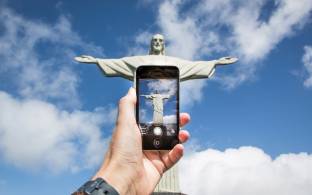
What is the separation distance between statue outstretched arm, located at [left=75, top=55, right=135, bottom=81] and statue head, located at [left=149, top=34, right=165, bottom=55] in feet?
2.16

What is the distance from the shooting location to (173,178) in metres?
9.56

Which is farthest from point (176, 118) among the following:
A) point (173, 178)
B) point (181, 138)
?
point (173, 178)

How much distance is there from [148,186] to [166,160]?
25 cm

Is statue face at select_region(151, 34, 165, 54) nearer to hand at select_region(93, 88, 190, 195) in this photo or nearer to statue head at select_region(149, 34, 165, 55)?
statue head at select_region(149, 34, 165, 55)

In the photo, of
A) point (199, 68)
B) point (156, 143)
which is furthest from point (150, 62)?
point (156, 143)

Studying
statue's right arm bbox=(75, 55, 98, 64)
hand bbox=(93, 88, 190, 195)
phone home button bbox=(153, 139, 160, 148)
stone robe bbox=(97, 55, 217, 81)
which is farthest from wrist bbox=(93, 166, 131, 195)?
stone robe bbox=(97, 55, 217, 81)

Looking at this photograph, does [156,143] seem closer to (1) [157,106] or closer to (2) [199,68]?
(1) [157,106]

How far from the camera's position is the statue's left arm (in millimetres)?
9852

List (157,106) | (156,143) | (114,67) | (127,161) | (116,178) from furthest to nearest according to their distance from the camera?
(114,67) → (157,106) → (156,143) → (127,161) → (116,178)

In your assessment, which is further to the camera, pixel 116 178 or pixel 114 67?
pixel 114 67

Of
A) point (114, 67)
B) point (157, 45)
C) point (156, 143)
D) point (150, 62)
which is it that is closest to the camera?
point (156, 143)

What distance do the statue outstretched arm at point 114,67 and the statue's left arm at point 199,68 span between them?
1000 mm

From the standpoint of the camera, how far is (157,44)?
1016cm

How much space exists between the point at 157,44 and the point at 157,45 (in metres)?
0.02
